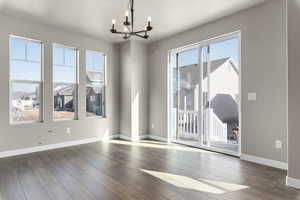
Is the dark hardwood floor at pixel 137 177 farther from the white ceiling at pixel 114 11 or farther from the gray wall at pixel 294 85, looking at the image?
the white ceiling at pixel 114 11

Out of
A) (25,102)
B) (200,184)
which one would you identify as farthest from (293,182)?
(25,102)

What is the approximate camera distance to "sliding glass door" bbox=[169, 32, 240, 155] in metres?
4.10

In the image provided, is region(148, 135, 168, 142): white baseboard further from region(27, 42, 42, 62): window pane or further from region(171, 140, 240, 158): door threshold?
region(27, 42, 42, 62): window pane

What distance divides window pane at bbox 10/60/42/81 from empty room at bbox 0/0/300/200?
→ 0.02m

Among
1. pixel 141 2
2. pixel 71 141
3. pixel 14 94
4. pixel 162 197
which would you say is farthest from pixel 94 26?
pixel 162 197

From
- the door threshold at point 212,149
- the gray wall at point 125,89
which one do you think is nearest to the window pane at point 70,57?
the gray wall at point 125,89

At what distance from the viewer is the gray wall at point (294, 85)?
2.55 meters

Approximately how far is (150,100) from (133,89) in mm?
698

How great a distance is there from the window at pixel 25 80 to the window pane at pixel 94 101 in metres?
1.21

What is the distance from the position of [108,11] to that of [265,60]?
10.3 feet

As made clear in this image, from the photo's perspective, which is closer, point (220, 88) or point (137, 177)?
point (137, 177)

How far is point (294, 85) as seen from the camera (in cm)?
257

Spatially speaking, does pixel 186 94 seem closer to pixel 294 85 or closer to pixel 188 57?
pixel 188 57

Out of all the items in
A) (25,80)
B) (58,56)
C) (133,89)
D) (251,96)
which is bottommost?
(251,96)
